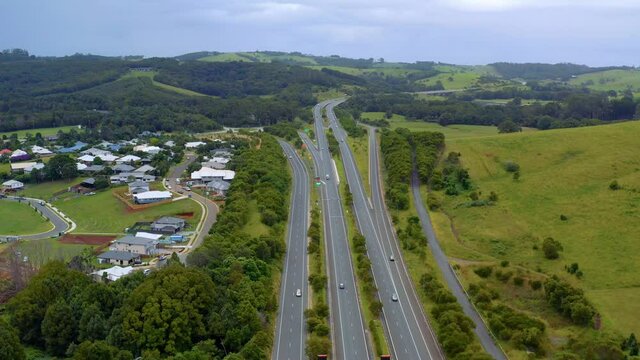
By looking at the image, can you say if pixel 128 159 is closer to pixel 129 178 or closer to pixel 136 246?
pixel 129 178

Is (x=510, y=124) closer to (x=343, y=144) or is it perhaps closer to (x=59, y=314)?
(x=343, y=144)

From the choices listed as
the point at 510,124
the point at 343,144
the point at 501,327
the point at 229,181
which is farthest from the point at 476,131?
the point at 501,327

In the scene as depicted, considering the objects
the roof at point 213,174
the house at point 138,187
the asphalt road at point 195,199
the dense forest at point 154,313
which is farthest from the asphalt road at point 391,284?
the house at point 138,187

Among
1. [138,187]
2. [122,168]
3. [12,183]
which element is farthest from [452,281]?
[12,183]

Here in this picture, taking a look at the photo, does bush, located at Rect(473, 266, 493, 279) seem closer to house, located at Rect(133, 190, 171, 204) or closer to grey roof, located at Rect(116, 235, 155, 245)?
grey roof, located at Rect(116, 235, 155, 245)

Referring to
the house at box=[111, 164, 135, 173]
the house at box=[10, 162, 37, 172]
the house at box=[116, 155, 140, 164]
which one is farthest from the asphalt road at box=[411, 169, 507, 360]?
the house at box=[10, 162, 37, 172]
